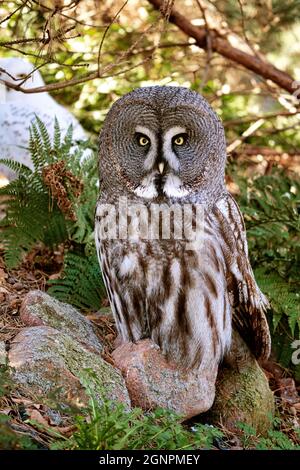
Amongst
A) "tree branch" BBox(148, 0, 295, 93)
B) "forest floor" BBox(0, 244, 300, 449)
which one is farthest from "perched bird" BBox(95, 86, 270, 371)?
"tree branch" BBox(148, 0, 295, 93)

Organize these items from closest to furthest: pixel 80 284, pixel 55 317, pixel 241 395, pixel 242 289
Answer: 1. pixel 55 317
2. pixel 242 289
3. pixel 241 395
4. pixel 80 284

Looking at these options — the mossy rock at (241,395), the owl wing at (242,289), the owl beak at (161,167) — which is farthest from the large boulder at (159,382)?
the owl beak at (161,167)

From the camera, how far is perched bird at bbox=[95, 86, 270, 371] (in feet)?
13.9

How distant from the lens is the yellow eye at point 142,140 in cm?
428

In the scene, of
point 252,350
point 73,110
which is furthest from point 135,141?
point 73,110

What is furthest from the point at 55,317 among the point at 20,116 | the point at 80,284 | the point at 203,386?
the point at 20,116

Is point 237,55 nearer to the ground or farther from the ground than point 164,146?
farther from the ground

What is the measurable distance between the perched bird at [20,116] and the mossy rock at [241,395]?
249 centimetres

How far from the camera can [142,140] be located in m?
4.30

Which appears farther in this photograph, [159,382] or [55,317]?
[55,317]

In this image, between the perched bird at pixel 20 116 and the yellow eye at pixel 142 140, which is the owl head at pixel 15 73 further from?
the yellow eye at pixel 142 140

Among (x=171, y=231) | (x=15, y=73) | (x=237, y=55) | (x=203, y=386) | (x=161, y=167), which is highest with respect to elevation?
(x=237, y=55)

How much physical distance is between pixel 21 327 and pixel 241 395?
56.2 inches

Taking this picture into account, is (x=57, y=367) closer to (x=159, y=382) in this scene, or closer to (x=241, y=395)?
(x=159, y=382)
